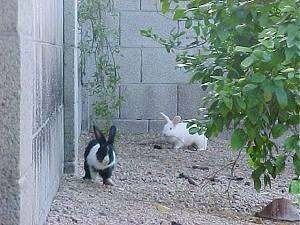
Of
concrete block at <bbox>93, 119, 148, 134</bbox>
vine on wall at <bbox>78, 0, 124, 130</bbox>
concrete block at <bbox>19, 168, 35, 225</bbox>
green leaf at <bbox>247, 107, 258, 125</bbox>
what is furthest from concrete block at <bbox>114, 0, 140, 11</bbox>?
concrete block at <bbox>19, 168, 35, 225</bbox>

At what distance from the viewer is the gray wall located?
27.1ft

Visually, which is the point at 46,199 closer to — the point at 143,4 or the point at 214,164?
the point at 214,164

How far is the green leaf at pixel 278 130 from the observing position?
3.77 meters

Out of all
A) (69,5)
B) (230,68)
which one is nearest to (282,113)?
(230,68)

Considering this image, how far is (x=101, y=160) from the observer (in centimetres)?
Answer: 577

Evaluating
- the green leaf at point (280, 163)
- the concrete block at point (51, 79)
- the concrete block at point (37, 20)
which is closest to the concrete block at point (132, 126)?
the concrete block at point (51, 79)

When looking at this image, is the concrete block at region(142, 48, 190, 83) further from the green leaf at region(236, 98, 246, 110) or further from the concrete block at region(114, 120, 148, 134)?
the green leaf at region(236, 98, 246, 110)

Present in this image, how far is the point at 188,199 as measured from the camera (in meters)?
5.39

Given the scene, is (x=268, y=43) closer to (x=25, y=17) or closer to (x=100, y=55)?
(x=25, y=17)

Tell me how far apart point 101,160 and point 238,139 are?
2203 millimetres

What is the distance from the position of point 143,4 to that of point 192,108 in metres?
1.08

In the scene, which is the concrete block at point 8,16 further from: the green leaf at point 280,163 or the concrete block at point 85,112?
the concrete block at point 85,112

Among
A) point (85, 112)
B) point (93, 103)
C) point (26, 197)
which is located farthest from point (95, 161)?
point (26, 197)

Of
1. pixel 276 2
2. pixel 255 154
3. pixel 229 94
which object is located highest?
pixel 276 2
